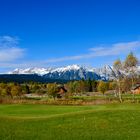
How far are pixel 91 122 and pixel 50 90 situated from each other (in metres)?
107

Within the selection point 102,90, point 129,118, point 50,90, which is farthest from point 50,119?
point 102,90

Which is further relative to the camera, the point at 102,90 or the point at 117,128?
the point at 102,90

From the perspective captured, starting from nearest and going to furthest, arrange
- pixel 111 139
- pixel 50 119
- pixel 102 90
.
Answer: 1. pixel 111 139
2. pixel 50 119
3. pixel 102 90

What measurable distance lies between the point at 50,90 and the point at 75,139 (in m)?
116

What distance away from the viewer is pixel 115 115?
32875 mm

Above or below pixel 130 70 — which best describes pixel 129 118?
below

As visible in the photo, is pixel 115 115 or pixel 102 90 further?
pixel 102 90

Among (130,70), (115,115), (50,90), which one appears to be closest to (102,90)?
(50,90)

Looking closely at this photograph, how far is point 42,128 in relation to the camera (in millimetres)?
27219

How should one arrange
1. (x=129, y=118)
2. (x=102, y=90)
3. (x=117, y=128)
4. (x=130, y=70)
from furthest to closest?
(x=102, y=90), (x=130, y=70), (x=129, y=118), (x=117, y=128)

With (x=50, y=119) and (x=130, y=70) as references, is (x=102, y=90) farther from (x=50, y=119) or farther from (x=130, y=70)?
(x=50, y=119)

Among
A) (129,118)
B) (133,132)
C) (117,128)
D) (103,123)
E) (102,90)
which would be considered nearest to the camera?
(133,132)

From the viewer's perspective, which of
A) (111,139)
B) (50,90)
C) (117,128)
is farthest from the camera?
(50,90)

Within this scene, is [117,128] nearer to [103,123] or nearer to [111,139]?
[103,123]
